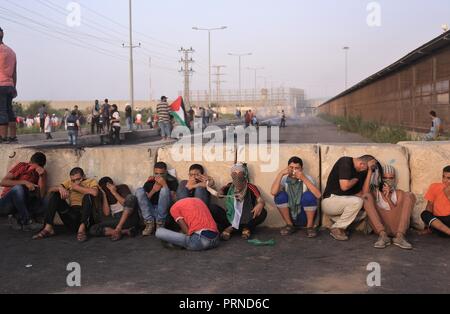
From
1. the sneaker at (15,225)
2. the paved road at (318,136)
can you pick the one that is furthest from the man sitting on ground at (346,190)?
the paved road at (318,136)

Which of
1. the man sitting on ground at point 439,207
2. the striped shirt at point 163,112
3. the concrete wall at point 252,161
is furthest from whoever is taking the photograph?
the striped shirt at point 163,112

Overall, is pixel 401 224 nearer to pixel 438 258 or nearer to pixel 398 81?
pixel 438 258

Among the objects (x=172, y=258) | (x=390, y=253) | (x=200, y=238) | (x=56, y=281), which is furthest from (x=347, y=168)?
(x=56, y=281)

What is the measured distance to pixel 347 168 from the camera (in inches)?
240

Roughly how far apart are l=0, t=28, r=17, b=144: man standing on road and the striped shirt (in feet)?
30.8

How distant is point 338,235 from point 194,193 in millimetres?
1862

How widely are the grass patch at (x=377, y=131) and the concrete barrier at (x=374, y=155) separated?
34.9ft

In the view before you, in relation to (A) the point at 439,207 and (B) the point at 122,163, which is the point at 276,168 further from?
(B) the point at 122,163

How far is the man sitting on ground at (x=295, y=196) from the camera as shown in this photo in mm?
6281

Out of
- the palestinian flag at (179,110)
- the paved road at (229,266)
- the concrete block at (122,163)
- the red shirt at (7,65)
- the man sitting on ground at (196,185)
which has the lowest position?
the paved road at (229,266)

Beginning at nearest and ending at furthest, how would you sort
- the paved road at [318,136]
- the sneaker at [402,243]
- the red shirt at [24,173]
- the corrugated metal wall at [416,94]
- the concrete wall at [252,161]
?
1. the sneaker at [402,243]
2. the concrete wall at [252,161]
3. the red shirt at [24,173]
4. the corrugated metal wall at [416,94]
5. the paved road at [318,136]

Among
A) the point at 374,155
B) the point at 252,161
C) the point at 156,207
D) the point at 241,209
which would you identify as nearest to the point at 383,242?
the point at 374,155

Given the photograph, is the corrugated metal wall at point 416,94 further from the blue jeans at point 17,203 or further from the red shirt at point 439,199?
the blue jeans at point 17,203

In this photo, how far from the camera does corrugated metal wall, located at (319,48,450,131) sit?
58.0ft
